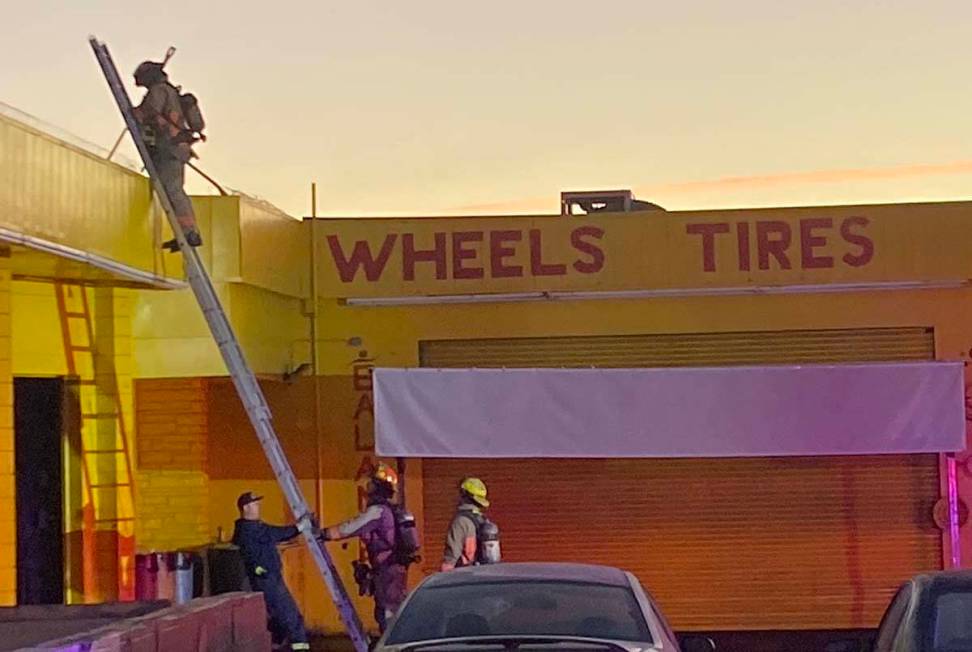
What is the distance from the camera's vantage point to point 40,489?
1440 cm

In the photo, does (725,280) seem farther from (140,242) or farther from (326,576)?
(140,242)

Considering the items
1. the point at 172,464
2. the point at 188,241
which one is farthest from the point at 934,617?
the point at 172,464

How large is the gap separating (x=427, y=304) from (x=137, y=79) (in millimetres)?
4806

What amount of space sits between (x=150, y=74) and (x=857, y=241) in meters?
7.53

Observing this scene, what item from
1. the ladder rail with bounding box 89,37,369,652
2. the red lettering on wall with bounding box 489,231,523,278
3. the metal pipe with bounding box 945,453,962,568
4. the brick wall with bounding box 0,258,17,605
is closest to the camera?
the brick wall with bounding box 0,258,17,605

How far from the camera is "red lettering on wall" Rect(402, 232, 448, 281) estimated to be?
17516mm

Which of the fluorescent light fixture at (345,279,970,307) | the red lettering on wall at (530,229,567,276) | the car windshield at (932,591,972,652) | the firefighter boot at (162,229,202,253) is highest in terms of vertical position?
the red lettering on wall at (530,229,567,276)

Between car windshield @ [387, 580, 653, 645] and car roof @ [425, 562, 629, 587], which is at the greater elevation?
car roof @ [425, 562, 629, 587]

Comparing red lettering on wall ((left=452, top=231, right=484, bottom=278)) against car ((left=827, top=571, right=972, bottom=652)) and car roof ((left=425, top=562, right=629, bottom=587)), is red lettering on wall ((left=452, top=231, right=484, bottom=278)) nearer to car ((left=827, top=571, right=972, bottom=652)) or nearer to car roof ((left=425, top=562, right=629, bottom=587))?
car roof ((left=425, top=562, right=629, bottom=587))

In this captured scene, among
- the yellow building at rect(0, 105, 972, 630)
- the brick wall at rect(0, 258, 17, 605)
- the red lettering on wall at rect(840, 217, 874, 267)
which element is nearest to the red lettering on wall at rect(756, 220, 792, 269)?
the yellow building at rect(0, 105, 972, 630)

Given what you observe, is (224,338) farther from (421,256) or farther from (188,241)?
(421,256)

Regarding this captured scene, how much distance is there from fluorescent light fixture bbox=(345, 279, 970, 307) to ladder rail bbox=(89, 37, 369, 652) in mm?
3700

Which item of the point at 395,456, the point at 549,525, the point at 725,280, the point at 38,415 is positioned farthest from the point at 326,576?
the point at 725,280

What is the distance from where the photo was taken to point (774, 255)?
17.4 m
